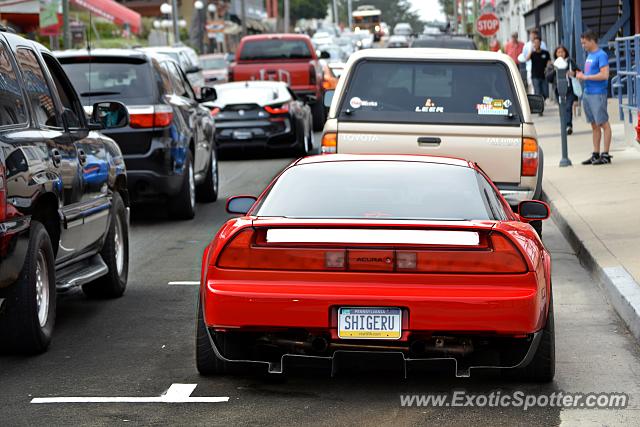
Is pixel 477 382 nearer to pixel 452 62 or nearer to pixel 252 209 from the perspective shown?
pixel 252 209

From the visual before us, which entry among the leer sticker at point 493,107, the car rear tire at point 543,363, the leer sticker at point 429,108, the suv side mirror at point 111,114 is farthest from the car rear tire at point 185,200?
the car rear tire at point 543,363

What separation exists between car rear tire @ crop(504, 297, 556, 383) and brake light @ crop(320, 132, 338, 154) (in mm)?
5310

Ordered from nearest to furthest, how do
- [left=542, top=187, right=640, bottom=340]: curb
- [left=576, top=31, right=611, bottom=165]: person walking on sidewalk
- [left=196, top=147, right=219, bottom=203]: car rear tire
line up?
[left=542, top=187, right=640, bottom=340]: curb
[left=196, top=147, right=219, bottom=203]: car rear tire
[left=576, top=31, right=611, bottom=165]: person walking on sidewalk

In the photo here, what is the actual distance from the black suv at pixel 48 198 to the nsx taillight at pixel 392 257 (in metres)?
1.59

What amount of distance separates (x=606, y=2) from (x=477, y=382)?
3140cm

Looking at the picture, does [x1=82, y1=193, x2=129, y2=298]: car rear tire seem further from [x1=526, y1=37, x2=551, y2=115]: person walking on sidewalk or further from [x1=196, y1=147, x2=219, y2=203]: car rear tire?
[x1=526, y1=37, x2=551, y2=115]: person walking on sidewalk

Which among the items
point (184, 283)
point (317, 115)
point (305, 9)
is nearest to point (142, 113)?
point (184, 283)

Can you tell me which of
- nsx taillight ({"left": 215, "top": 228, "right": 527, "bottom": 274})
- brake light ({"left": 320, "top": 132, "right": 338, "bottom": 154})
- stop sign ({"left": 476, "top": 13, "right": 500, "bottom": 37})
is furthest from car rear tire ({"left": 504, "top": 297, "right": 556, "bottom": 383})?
stop sign ({"left": 476, "top": 13, "right": 500, "bottom": 37})

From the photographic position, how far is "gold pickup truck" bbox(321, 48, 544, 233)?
40.2ft

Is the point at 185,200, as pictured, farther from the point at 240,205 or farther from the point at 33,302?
the point at 33,302

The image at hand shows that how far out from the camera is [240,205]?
8.27 meters

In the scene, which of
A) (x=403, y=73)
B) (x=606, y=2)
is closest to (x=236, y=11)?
(x=606, y=2)

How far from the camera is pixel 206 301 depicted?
22.8 feet

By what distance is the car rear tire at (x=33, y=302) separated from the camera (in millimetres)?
7848
